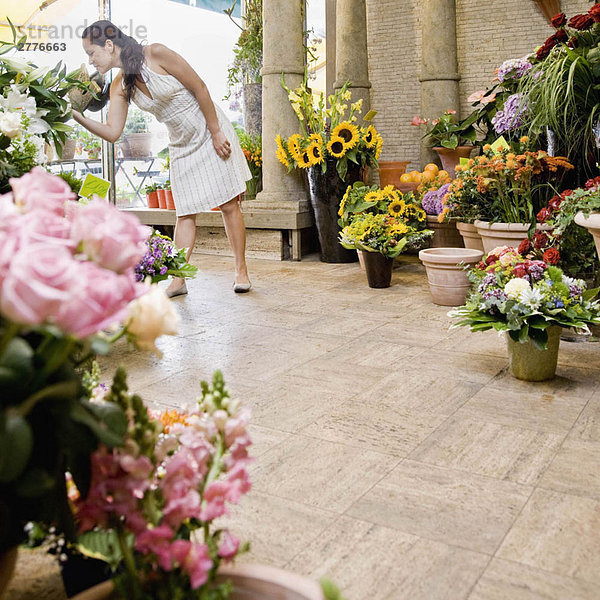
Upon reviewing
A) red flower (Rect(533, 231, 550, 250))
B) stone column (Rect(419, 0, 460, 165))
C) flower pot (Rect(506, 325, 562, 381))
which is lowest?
flower pot (Rect(506, 325, 562, 381))

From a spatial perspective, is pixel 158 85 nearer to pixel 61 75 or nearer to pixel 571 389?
pixel 61 75

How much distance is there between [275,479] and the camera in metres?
2.13

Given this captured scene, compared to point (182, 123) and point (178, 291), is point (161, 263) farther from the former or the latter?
point (182, 123)

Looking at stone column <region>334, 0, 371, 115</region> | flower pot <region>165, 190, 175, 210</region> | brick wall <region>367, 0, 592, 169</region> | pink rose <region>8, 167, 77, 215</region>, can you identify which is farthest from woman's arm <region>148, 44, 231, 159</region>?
pink rose <region>8, 167, 77, 215</region>

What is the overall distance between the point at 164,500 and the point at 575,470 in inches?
60.8

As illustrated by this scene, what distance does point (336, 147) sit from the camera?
19.4 ft

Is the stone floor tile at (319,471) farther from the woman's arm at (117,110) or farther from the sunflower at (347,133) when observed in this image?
the sunflower at (347,133)

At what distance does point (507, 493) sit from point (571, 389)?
3.40 ft

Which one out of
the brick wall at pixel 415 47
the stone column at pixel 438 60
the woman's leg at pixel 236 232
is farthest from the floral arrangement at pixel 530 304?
the brick wall at pixel 415 47

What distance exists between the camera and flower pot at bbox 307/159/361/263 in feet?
19.7

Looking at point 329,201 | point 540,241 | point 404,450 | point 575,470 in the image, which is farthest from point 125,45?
point 575,470

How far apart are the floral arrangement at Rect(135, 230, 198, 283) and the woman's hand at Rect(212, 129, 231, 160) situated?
92cm

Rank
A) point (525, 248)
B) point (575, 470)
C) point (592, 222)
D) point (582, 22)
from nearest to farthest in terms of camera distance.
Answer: point (575, 470), point (592, 222), point (525, 248), point (582, 22)

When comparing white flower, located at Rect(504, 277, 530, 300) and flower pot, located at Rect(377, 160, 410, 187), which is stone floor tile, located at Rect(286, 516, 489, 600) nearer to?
white flower, located at Rect(504, 277, 530, 300)
